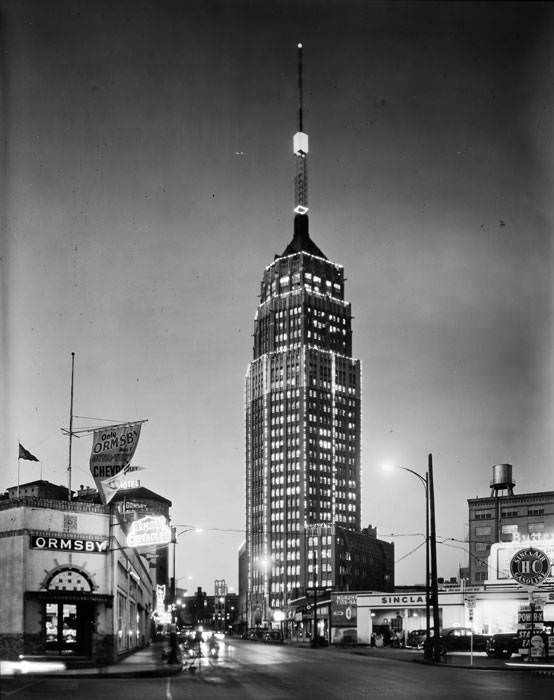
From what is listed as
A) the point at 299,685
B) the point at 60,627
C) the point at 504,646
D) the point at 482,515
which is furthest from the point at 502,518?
the point at 299,685

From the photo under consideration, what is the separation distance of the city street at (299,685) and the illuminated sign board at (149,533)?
7.11 meters

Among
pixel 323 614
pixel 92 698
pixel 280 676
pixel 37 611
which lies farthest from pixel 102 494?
pixel 323 614

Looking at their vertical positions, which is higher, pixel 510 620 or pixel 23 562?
pixel 23 562

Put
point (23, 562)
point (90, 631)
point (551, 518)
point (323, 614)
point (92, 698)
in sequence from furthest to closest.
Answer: point (551, 518), point (323, 614), point (90, 631), point (23, 562), point (92, 698)

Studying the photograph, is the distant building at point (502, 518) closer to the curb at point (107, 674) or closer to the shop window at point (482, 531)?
the shop window at point (482, 531)

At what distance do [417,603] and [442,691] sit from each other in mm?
58618

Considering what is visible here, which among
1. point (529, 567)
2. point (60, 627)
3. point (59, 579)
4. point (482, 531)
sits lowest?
point (60, 627)

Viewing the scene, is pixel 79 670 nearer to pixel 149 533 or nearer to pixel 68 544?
pixel 68 544

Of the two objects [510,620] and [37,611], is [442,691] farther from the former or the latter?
[510,620]

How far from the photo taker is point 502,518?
130m

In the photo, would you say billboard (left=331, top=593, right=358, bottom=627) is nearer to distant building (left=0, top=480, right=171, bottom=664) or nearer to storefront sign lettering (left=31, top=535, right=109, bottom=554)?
distant building (left=0, top=480, right=171, bottom=664)

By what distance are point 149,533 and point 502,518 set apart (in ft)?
311

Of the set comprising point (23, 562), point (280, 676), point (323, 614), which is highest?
point (23, 562)

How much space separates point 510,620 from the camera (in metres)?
76.0
